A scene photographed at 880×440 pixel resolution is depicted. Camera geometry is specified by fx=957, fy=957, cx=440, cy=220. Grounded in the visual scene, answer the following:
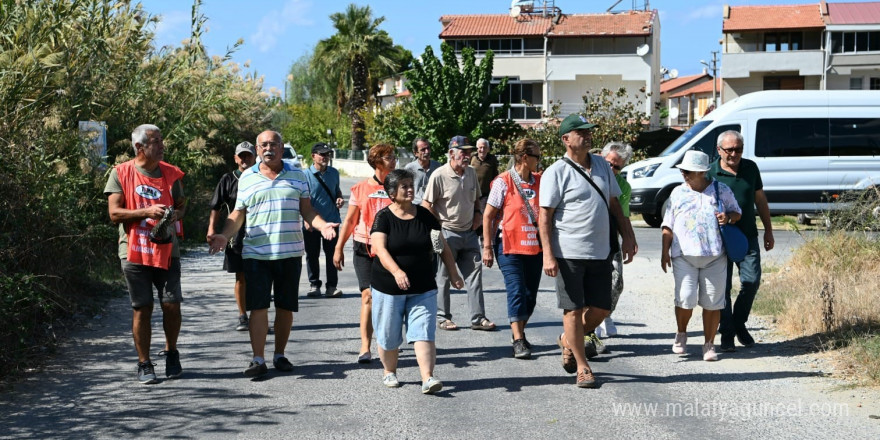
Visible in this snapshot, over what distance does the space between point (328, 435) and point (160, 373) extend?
222cm

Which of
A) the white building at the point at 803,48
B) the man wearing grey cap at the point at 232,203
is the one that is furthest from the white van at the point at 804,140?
the white building at the point at 803,48

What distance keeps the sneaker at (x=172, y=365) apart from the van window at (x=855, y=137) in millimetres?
15581

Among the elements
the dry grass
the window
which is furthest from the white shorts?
the window

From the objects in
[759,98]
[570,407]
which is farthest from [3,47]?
[759,98]

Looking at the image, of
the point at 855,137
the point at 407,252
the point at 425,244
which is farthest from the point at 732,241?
the point at 855,137

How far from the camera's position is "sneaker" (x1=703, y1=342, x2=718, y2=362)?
→ 755cm

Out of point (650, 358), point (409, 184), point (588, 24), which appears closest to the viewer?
point (409, 184)

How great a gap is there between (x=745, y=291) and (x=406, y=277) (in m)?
3.22

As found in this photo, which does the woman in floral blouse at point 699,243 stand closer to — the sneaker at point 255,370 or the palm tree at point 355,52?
the sneaker at point 255,370

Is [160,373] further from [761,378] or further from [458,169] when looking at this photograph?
[761,378]

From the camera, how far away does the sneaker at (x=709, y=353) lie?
24.8 feet

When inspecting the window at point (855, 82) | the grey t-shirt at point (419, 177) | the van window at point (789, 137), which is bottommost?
the grey t-shirt at point (419, 177)

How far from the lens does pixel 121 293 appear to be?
36.6 feet

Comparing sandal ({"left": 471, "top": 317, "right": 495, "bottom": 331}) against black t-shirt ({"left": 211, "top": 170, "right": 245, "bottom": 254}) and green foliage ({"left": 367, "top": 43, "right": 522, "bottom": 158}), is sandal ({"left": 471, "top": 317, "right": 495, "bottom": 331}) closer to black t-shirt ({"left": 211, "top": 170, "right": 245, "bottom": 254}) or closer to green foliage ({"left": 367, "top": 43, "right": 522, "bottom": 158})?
black t-shirt ({"left": 211, "top": 170, "right": 245, "bottom": 254})
